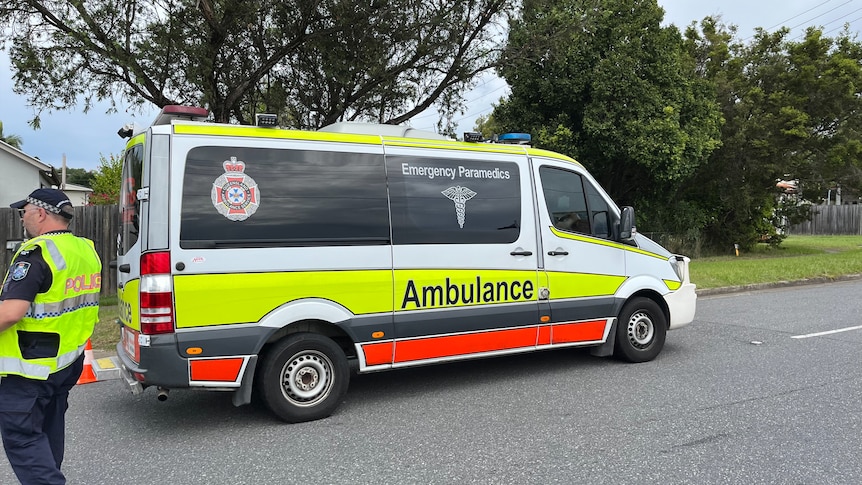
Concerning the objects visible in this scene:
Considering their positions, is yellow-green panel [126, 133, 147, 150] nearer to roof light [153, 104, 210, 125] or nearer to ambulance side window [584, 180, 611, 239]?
roof light [153, 104, 210, 125]

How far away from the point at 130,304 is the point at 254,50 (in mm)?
8217

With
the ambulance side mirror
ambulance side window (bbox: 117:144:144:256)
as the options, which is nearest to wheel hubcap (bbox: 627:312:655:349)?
the ambulance side mirror

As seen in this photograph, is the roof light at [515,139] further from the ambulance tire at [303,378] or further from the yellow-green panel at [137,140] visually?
the yellow-green panel at [137,140]

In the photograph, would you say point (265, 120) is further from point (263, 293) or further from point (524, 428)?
point (524, 428)

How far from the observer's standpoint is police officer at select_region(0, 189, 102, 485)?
2963 millimetres

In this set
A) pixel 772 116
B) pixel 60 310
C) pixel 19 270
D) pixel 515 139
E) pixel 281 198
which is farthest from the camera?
pixel 772 116

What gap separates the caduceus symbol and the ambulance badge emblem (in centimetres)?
170

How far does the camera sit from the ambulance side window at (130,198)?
452 centimetres

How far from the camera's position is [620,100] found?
15062 millimetres

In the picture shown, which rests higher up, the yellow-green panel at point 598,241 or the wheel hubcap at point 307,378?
the yellow-green panel at point 598,241

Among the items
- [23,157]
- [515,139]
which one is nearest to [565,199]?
[515,139]

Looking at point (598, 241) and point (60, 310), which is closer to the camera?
point (60, 310)

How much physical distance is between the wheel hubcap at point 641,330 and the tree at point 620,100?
29.3 ft

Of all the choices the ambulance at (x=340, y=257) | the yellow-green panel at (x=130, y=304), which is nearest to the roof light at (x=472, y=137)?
the ambulance at (x=340, y=257)
